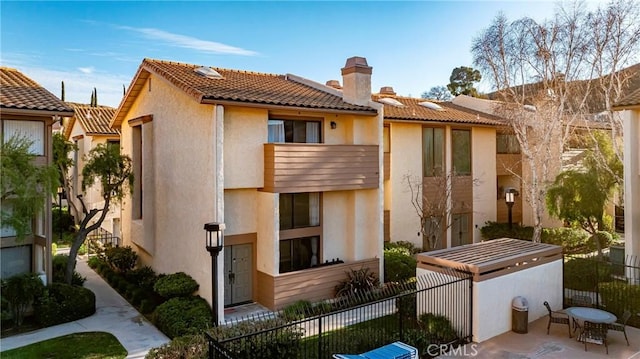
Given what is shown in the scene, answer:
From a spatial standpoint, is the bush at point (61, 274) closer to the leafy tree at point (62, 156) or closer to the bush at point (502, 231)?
the leafy tree at point (62, 156)

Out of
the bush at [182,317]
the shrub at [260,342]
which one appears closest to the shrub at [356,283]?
the bush at [182,317]

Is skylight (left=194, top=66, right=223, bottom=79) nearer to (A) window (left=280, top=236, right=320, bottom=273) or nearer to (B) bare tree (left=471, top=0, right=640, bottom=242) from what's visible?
(A) window (left=280, top=236, right=320, bottom=273)

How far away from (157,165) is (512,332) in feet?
45.7

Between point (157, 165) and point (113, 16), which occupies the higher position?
point (113, 16)

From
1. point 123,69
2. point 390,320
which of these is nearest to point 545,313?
point 390,320

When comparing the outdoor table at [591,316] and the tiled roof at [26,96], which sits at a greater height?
the tiled roof at [26,96]

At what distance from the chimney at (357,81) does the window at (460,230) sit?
30.8 ft

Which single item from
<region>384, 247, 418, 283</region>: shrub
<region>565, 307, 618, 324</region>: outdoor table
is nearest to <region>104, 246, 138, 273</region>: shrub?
<region>384, 247, 418, 283</region>: shrub

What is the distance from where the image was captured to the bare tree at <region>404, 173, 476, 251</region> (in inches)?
834

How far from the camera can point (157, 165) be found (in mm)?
18016

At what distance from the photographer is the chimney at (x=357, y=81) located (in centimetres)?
1689

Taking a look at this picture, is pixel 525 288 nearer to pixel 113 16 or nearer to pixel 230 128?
pixel 230 128

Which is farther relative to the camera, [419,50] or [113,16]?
[419,50]

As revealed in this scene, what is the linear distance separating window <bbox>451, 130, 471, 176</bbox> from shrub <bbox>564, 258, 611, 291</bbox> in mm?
7171
